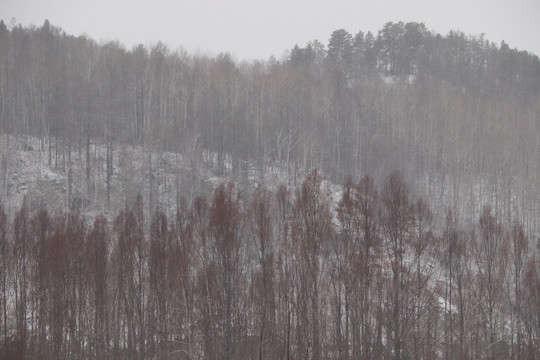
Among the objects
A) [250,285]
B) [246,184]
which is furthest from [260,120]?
[250,285]

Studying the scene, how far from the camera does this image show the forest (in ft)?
73.3

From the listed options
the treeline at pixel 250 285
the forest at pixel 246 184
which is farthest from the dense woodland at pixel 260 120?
the treeline at pixel 250 285

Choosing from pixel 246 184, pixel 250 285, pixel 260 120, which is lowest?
pixel 250 285

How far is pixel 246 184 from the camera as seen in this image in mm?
46594

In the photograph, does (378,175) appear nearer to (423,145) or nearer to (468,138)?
(423,145)

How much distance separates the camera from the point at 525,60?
8725cm

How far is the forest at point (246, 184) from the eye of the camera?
2234 cm

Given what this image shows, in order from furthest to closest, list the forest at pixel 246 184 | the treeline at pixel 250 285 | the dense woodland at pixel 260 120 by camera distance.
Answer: the dense woodland at pixel 260 120, the forest at pixel 246 184, the treeline at pixel 250 285

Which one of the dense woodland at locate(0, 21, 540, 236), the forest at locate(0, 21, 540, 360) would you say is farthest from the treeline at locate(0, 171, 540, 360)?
the dense woodland at locate(0, 21, 540, 236)

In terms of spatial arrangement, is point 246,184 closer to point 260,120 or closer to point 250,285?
point 260,120

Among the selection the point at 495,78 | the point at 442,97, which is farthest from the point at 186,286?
the point at 495,78

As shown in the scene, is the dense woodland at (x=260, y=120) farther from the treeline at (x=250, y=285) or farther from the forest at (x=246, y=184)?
the treeline at (x=250, y=285)

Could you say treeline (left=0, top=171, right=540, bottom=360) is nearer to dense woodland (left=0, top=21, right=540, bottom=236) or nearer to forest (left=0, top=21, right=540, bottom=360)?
forest (left=0, top=21, right=540, bottom=360)

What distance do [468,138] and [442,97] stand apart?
890cm
